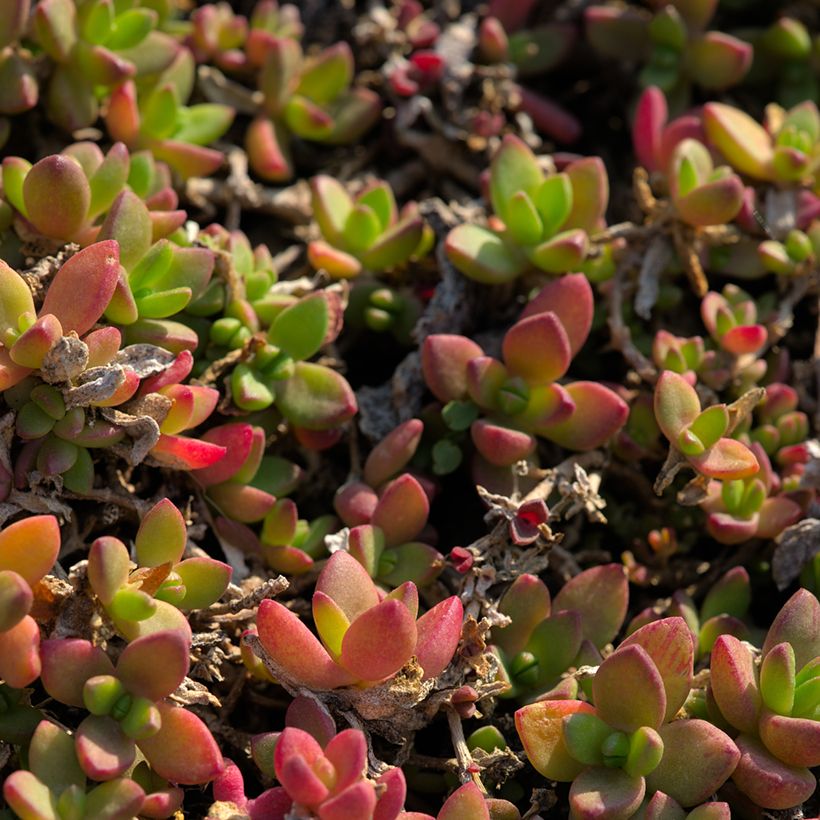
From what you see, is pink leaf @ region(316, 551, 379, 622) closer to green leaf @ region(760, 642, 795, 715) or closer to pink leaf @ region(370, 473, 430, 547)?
pink leaf @ region(370, 473, 430, 547)

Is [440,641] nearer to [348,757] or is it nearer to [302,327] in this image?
[348,757]

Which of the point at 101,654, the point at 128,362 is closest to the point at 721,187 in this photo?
the point at 128,362

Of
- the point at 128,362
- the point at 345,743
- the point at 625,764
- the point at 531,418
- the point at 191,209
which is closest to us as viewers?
the point at 345,743

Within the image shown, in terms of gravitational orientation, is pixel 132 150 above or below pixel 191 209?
above

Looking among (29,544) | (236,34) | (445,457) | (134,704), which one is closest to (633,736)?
(445,457)

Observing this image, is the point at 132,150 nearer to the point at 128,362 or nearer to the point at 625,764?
the point at 128,362

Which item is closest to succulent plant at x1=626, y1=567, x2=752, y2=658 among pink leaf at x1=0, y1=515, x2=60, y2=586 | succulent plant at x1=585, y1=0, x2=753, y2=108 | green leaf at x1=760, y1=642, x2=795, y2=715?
green leaf at x1=760, y1=642, x2=795, y2=715

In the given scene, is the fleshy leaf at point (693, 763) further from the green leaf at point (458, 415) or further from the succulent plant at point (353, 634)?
the green leaf at point (458, 415)
